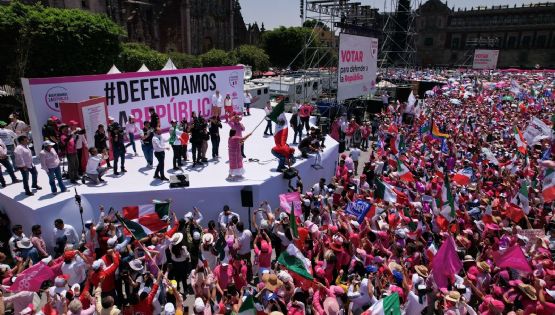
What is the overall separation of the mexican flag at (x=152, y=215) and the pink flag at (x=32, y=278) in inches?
73.5

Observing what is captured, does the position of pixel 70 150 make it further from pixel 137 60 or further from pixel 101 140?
pixel 137 60

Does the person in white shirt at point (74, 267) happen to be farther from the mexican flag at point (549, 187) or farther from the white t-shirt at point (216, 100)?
the white t-shirt at point (216, 100)

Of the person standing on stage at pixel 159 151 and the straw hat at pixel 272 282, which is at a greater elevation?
the person standing on stage at pixel 159 151

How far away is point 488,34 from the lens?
81500 millimetres

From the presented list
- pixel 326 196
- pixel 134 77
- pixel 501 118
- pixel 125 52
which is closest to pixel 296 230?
pixel 326 196

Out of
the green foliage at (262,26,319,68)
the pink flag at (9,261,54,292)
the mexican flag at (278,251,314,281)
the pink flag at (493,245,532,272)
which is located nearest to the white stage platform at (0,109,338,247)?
the pink flag at (9,261,54,292)

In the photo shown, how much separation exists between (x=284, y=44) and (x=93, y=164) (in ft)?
188

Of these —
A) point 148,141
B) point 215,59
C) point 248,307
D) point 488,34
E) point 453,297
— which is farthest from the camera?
point 488,34

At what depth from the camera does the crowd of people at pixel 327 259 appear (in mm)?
5332

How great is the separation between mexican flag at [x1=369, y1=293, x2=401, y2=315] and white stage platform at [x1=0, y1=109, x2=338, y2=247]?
5747 mm

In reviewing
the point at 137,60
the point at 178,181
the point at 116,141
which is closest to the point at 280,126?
the point at 178,181

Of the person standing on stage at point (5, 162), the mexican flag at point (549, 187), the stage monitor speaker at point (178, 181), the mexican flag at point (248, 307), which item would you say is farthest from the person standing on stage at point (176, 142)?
the mexican flag at point (549, 187)

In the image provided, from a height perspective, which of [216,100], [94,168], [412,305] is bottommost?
[412,305]

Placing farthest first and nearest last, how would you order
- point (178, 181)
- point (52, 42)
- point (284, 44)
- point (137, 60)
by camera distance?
point (284, 44) → point (137, 60) → point (52, 42) → point (178, 181)
